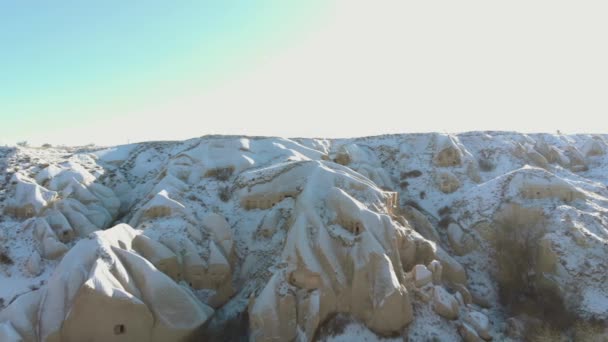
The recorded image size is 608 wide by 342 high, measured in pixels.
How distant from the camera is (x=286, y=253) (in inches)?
704

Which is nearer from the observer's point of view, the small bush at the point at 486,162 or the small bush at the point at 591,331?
the small bush at the point at 591,331

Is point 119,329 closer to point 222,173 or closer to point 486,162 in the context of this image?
point 222,173

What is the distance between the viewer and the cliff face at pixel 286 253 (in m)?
15.3

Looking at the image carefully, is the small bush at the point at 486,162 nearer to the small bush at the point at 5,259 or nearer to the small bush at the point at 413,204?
the small bush at the point at 413,204

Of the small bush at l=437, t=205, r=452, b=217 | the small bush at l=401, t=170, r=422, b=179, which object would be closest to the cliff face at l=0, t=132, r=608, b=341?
A: the small bush at l=437, t=205, r=452, b=217

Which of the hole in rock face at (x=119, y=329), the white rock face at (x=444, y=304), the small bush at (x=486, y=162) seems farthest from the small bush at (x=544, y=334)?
the small bush at (x=486, y=162)

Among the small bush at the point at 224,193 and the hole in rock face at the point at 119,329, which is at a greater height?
the small bush at the point at 224,193

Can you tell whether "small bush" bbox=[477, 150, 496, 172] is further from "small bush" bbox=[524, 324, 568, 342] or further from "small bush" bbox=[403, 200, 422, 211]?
"small bush" bbox=[524, 324, 568, 342]

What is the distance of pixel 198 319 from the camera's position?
15.7m

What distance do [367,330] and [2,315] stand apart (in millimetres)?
13735

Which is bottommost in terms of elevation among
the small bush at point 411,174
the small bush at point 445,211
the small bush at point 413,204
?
the small bush at point 445,211

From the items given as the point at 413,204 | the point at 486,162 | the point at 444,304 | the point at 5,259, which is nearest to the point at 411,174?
the point at 413,204

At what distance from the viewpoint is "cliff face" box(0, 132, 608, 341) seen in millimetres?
15258

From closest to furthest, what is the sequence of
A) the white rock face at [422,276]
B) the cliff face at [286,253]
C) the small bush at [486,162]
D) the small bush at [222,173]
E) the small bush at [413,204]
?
the cliff face at [286,253]
the white rock face at [422,276]
the small bush at [222,173]
the small bush at [413,204]
the small bush at [486,162]
